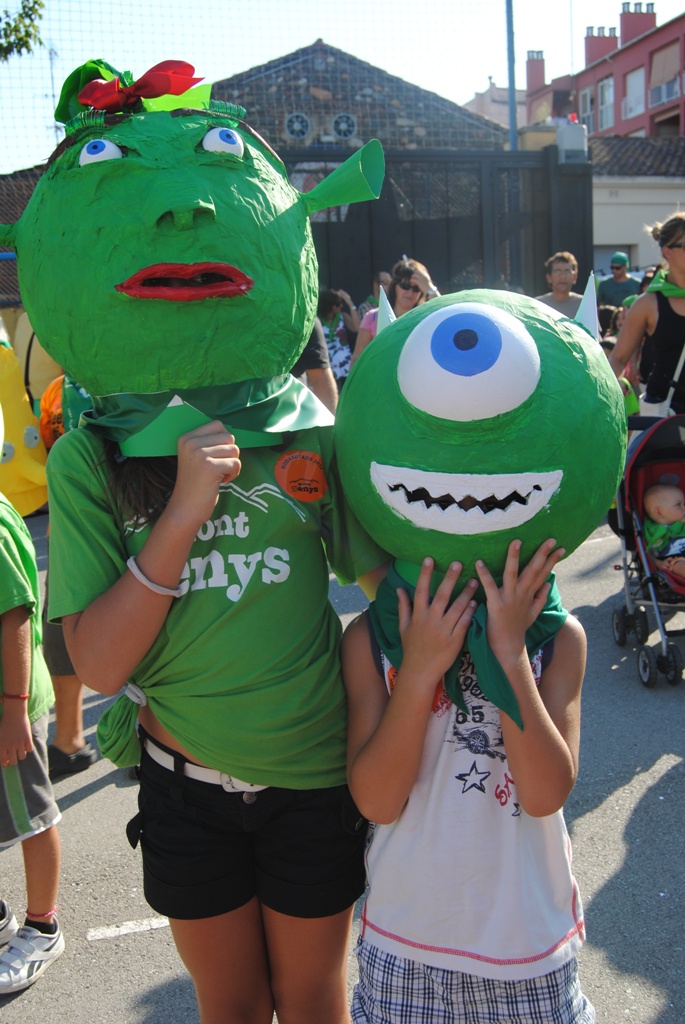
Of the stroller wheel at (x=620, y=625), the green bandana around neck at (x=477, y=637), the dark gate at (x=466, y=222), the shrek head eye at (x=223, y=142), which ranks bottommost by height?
the stroller wheel at (x=620, y=625)

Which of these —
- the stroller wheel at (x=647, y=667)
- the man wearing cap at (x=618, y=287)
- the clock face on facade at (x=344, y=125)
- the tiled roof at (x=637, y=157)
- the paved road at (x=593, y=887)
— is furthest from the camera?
the tiled roof at (x=637, y=157)

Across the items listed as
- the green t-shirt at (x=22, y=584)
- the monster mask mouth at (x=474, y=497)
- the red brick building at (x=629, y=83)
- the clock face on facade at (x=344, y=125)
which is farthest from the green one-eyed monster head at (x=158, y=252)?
the red brick building at (x=629, y=83)

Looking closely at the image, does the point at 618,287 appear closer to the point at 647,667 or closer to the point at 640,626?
the point at 640,626

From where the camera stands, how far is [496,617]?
4.61 ft

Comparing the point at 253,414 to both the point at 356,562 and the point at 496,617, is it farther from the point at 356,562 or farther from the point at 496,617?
the point at 496,617

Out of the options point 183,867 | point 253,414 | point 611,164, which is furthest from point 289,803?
point 611,164

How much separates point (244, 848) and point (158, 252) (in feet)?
3.37

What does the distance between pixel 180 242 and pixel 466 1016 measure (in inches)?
52.6

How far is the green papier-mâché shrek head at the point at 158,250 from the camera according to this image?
144cm

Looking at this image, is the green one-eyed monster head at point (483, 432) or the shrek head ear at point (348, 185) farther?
the shrek head ear at point (348, 185)

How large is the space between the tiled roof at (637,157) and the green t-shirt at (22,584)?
82.1ft

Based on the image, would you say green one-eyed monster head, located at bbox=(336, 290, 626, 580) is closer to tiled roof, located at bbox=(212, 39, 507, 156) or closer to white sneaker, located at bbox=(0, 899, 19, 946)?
white sneaker, located at bbox=(0, 899, 19, 946)

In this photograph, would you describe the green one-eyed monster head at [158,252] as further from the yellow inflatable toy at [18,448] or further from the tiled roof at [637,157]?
the tiled roof at [637,157]

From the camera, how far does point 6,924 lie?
104 inches
